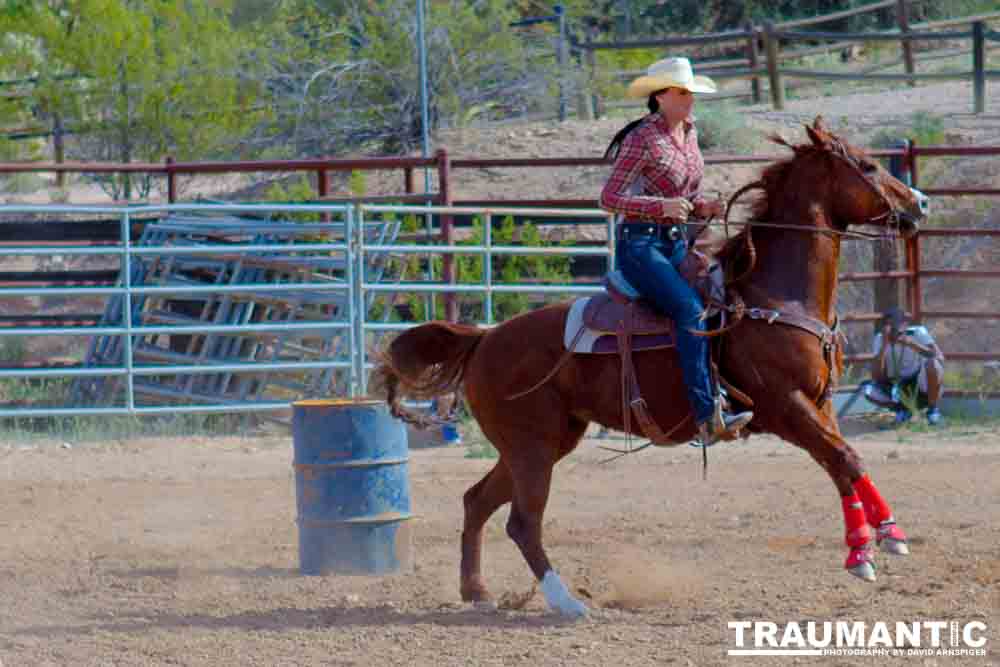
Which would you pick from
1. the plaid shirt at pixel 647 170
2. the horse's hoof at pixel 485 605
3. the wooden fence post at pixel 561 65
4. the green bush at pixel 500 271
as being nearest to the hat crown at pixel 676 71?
the plaid shirt at pixel 647 170

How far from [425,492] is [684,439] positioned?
126 inches

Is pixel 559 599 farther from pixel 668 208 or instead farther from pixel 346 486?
pixel 668 208

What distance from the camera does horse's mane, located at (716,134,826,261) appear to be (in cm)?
626

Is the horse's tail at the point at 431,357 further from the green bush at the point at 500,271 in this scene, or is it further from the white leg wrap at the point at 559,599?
the green bush at the point at 500,271

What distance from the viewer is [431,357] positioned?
22.1 feet

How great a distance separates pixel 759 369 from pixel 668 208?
2.50 ft

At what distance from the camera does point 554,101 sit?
20.1m

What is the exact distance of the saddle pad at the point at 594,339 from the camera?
6191mm

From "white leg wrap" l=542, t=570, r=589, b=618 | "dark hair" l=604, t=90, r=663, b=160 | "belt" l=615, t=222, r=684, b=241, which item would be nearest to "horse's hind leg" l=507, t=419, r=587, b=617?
"white leg wrap" l=542, t=570, r=589, b=618

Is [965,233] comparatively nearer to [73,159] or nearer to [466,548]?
[466,548]

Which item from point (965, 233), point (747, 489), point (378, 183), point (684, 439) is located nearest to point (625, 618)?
point (684, 439)

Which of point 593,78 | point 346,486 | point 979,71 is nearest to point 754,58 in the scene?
point 593,78

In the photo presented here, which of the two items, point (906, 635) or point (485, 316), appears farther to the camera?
point (485, 316)

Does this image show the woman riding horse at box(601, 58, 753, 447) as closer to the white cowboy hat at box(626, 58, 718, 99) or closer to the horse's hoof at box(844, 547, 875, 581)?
the white cowboy hat at box(626, 58, 718, 99)
